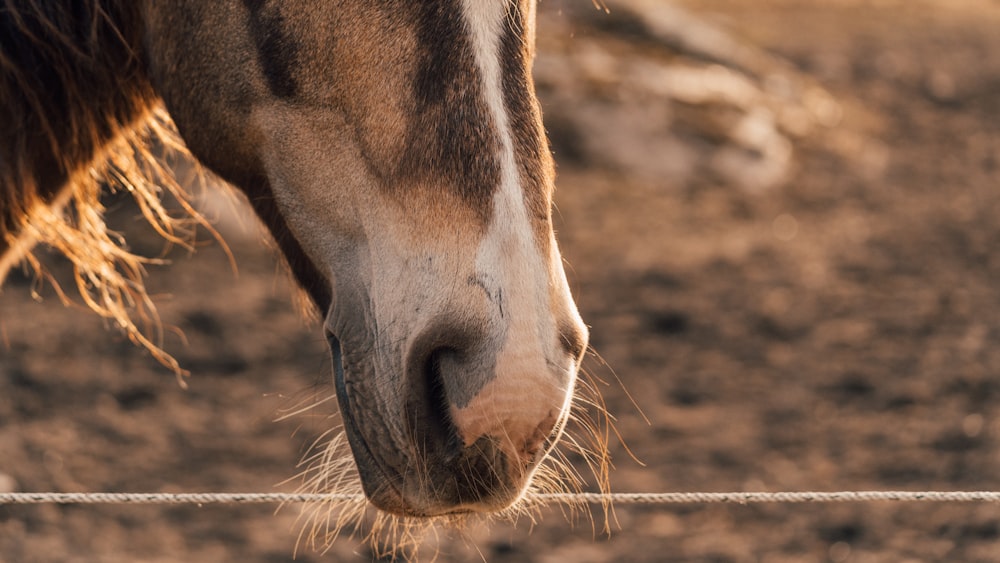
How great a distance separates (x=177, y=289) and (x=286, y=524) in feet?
7.45

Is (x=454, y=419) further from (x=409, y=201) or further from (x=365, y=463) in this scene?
(x=409, y=201)

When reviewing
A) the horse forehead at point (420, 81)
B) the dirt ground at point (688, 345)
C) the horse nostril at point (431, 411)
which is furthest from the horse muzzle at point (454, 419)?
the dirt ground at point (688, 345)

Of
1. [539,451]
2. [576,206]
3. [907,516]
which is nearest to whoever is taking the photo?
[539,451]

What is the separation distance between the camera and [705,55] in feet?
27.8

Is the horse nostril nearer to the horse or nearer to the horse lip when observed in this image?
the horse

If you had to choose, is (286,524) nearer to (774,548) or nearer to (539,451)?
(774,548)

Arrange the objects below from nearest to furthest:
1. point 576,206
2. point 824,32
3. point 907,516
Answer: point 907,516
point 576,206
point 824,32

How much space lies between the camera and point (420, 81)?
1.49 meters

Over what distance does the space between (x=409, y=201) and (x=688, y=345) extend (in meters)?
3.68

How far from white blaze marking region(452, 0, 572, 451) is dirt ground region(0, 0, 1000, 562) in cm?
56

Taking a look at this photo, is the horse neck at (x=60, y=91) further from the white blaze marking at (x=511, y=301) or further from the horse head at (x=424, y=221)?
the white blaze marking at (x=511, y=301)

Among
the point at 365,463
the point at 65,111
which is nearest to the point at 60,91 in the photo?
the point at 65,111

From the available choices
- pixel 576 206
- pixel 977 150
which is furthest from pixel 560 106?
pixel 977 150

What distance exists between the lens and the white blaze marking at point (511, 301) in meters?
1.39
